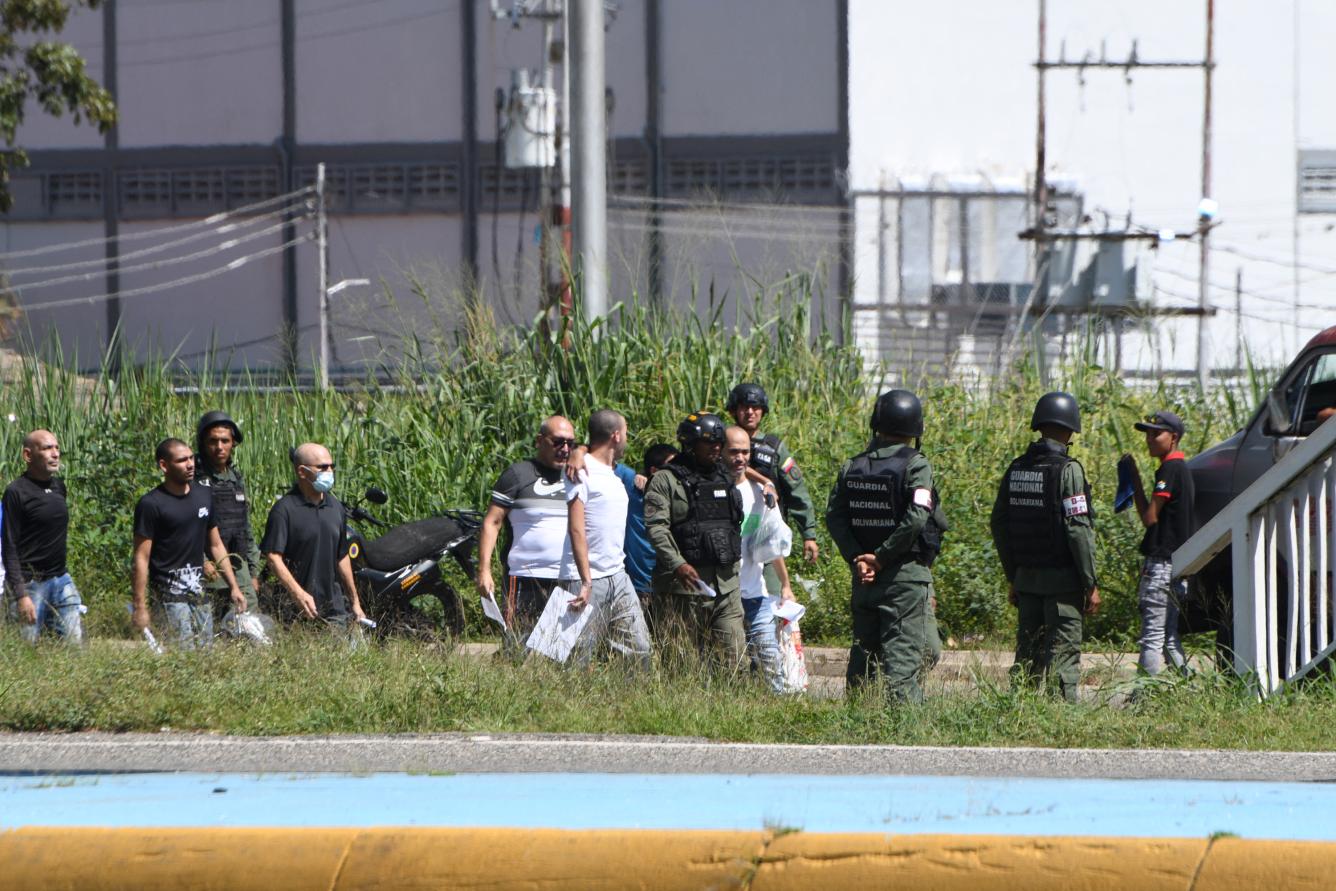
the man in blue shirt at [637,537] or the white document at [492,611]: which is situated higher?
the man in blue shirt at [637,537]

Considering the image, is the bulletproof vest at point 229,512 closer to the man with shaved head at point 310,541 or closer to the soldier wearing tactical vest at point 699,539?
the man with shaved head at point 310,541

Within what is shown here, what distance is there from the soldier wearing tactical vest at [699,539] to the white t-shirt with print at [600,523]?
31cm

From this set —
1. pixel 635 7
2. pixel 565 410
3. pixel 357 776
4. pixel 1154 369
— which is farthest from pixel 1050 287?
pixel 357 776

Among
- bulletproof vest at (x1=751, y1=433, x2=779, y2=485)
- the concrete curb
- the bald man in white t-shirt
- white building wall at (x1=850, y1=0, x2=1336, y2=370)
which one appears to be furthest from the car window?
white building wall at (x1=850, y1=0, x2=1336, y2=370)

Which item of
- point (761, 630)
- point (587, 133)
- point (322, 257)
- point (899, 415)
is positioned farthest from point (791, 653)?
point (322, 257)

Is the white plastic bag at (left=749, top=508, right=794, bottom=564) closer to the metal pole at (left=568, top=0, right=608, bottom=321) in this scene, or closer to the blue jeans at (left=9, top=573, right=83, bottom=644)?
the blue jeans at (left=9, top=573, right=83, bottom=644)

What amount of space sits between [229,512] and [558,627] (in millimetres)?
2400

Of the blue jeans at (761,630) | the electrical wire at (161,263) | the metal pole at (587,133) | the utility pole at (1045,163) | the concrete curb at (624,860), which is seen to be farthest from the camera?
the electrical wire at (161,263)

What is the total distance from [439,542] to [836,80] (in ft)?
72.0

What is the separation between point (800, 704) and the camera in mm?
7324

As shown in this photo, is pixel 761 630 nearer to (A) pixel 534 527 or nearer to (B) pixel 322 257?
(A) pixel 534 527

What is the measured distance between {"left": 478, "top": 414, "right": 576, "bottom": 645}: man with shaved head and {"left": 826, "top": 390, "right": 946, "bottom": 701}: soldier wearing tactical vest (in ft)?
5.16

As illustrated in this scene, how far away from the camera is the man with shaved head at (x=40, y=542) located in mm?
9016

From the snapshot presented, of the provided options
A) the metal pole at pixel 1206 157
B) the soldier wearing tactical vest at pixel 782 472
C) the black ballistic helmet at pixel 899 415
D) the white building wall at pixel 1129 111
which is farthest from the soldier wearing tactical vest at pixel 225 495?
the white building wall at pixel 1129 111
